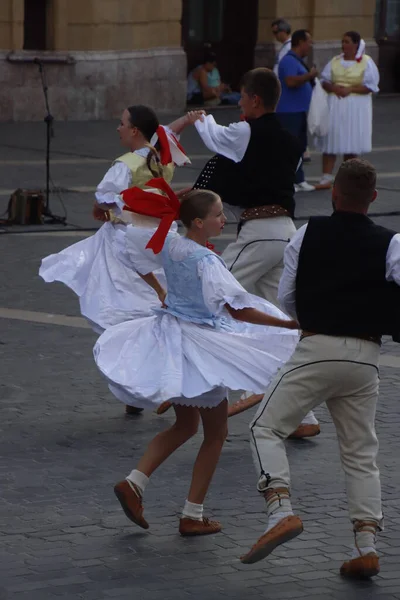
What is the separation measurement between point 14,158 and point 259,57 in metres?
9.14

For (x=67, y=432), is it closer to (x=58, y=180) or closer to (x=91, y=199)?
(x=91, y=199)

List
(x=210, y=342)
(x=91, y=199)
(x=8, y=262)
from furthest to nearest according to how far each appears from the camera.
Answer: (x=91, y=199) < (x=8, y=262) < (x=210, y=342)

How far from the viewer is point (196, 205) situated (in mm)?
6301

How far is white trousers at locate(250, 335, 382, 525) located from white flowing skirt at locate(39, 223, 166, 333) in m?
2.70

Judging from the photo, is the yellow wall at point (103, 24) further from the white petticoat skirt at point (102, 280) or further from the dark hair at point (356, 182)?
the dark hair at point (356, 182)

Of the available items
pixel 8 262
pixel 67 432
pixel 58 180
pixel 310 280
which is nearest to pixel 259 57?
pixel 58 180

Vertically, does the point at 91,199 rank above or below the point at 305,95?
below

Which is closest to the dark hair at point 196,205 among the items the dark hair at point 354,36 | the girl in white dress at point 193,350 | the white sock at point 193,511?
the girl in white dress at point 193,350

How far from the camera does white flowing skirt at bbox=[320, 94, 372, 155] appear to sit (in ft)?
56.7

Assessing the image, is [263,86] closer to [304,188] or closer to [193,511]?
[193,511]

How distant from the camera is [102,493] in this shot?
21.9 feet

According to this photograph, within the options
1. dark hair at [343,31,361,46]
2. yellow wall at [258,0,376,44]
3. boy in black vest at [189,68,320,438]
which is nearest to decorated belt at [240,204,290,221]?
boy in black vest at [189,68,320,438]

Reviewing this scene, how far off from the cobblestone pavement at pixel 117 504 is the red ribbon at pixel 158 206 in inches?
47.3

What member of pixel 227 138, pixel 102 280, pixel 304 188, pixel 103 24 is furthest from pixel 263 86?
pixel 103 24
